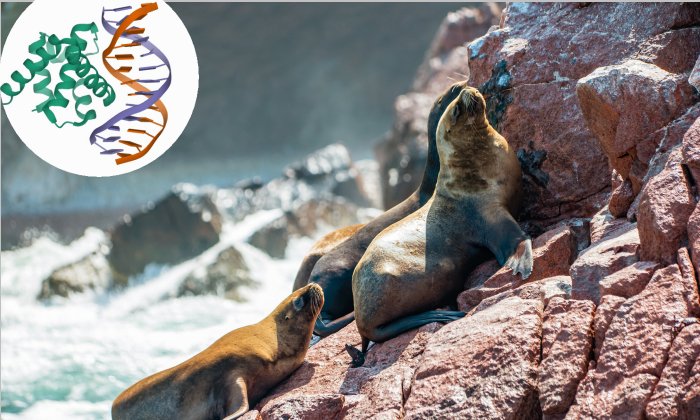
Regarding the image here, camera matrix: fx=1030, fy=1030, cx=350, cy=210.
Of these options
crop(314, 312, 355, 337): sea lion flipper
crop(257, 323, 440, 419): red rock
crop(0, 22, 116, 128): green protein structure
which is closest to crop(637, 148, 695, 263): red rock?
crop(257, 323, 440, 419): red rock

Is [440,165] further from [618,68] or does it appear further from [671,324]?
[671,324]

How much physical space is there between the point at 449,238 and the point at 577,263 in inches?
57.2

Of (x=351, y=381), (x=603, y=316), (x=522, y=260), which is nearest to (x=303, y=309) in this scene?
(x=351, y=381)

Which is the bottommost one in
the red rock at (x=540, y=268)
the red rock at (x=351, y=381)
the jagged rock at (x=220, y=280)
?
the jagged rock at (x=220, y=280)

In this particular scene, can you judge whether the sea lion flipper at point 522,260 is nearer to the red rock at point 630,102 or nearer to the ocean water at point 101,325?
the red rock at point 630,102

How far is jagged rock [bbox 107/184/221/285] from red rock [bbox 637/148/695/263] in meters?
12.6

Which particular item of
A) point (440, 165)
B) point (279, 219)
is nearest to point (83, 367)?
point (279, 219)

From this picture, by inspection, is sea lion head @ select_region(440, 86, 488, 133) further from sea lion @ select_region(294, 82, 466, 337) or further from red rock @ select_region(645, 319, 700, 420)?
red rock @ select_region(645, 319, 700, 420)

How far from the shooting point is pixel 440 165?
7.11 meters

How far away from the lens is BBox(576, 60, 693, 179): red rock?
5.96m

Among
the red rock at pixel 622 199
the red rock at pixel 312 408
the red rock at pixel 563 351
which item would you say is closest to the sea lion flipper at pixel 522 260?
the red rock at pixel 622 199

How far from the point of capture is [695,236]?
4.82 m

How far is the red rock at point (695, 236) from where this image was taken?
4.74 m

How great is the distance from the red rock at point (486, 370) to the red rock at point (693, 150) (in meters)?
1.02
